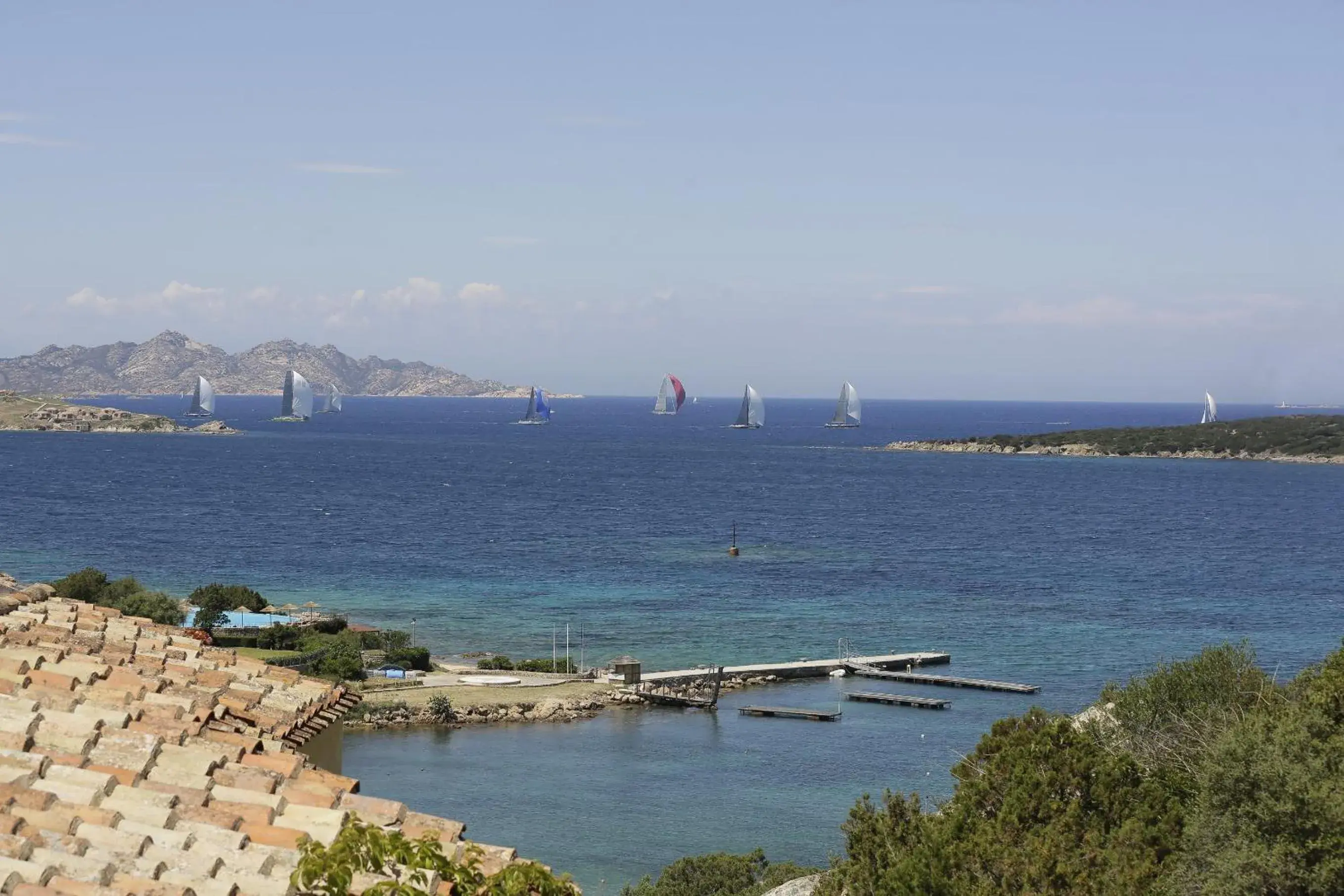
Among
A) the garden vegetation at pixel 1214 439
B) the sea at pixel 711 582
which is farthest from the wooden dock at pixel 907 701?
the garden vegetation at pixel 1214 439

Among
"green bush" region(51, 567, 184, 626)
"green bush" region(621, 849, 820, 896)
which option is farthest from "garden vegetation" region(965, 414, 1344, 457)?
"green bush" region(621, 849, 820, 896)

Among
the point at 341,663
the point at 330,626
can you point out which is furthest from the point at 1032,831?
the point at 330,626

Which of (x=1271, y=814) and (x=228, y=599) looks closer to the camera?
(x=1271, y=814)

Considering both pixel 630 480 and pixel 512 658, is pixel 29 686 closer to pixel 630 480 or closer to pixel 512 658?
pixel 512 658

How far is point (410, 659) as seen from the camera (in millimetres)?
46156

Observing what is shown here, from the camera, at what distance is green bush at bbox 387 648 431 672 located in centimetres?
4606

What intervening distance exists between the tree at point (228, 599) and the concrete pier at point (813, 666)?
1536 cm

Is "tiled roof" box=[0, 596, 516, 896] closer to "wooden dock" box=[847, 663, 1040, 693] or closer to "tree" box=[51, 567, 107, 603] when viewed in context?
"tree" box=[51, 567, 107, 603]

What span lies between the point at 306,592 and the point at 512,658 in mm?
16203

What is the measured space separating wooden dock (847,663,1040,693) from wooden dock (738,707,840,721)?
18.4 feet

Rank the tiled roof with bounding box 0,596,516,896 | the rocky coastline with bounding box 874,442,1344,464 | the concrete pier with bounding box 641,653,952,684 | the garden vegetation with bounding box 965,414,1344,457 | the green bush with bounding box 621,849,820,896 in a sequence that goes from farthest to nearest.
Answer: the garden vegetation with bounding box 965,414,1344,457 → the rocky coastline with bounding box 874,442,1344,464 → the concrete pier with bounding box 641,653,952,684 → the green bush with bounding box 621,849,820,896 → the tiled roof with bounding box 0,596,516,896

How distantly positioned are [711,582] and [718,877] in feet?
145

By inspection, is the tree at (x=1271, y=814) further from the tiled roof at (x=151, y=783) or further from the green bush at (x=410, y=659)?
the green bush at (x=410, y=659)

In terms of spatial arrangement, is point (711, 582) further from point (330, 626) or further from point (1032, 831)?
point (1032, 831)
